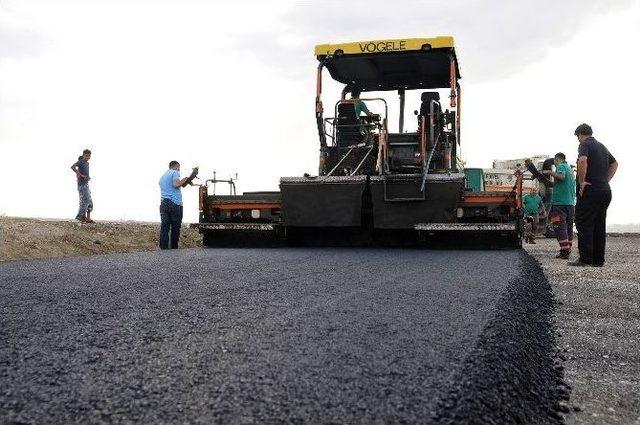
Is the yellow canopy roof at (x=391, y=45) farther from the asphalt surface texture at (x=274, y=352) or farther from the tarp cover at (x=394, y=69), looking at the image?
the asphalt surface texture at (x=274, y=352)

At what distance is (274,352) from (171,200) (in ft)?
24.6

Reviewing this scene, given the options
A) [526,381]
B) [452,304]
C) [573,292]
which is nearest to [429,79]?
[573,292]

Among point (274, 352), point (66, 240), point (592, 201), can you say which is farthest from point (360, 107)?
point (274, 352)

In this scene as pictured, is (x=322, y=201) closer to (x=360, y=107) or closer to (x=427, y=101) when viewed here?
(x=360, y=107)

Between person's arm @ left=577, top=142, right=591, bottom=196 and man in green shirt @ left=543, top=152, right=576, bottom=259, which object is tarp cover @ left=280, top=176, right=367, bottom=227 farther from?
person's arm @ left=577, top=142, right=591, bottom=196

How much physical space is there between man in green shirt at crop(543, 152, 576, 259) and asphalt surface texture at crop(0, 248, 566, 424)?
3.78 metres

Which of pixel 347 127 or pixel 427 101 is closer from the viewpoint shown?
pixel 427 101

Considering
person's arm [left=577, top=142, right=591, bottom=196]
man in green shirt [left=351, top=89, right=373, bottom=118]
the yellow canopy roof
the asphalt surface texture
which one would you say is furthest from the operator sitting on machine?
the asphalt surface texture

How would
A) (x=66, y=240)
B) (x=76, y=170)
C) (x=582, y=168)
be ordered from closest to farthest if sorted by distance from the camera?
(x=582, y=168) < (x=66, y=240) < (x=76, y=170)

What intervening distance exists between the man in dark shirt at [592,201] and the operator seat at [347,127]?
3223 mm

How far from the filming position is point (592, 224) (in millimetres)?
6648

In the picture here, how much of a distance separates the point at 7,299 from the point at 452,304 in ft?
7.23

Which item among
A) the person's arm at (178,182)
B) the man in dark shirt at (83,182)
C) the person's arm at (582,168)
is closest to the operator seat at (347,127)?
the person's arm at (178,182)

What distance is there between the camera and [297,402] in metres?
1.50
